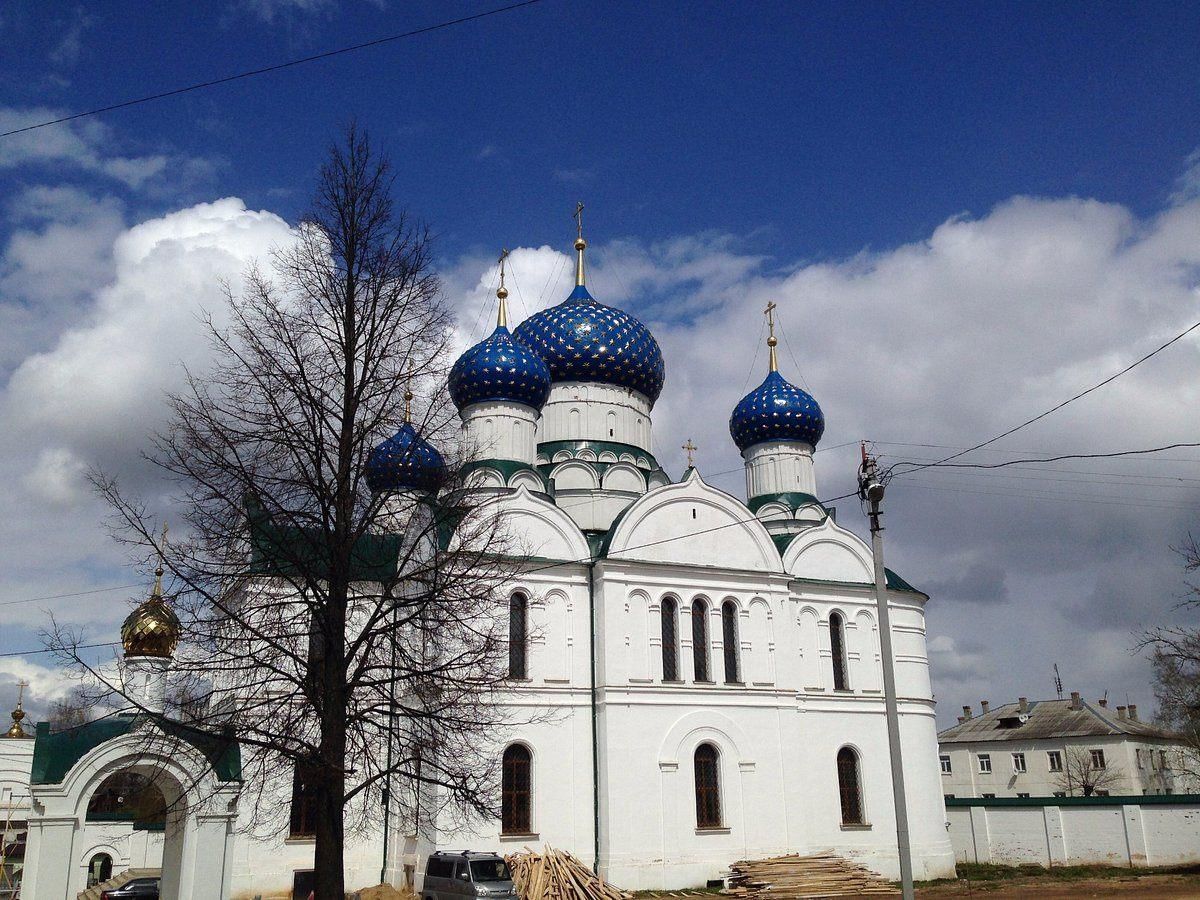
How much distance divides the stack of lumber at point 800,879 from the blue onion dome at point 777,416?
10.8 metres

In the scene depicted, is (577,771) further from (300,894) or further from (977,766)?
(977,766)

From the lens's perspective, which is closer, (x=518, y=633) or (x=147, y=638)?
(x=147, y=638)

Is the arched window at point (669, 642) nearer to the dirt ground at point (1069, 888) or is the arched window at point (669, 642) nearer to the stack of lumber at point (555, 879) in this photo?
the stack of lumber at point (555, 879)

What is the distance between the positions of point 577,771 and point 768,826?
14.3 feet

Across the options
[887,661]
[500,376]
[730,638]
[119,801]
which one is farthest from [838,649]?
[119,801]

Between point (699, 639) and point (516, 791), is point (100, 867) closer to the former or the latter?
point (516, 791)

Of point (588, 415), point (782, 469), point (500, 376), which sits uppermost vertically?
point (500, 376)

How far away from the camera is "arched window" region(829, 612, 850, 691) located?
23625mm

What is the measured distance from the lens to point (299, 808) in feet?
63.4

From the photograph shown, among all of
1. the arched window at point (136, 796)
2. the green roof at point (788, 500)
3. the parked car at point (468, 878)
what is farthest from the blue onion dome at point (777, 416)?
the arched window at point (136, 796)

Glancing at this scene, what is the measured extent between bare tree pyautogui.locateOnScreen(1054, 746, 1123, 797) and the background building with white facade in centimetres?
4

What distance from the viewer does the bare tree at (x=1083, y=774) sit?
4031 centimetres

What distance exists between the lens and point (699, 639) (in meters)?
22.0

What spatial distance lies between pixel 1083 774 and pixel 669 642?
28.0 m
